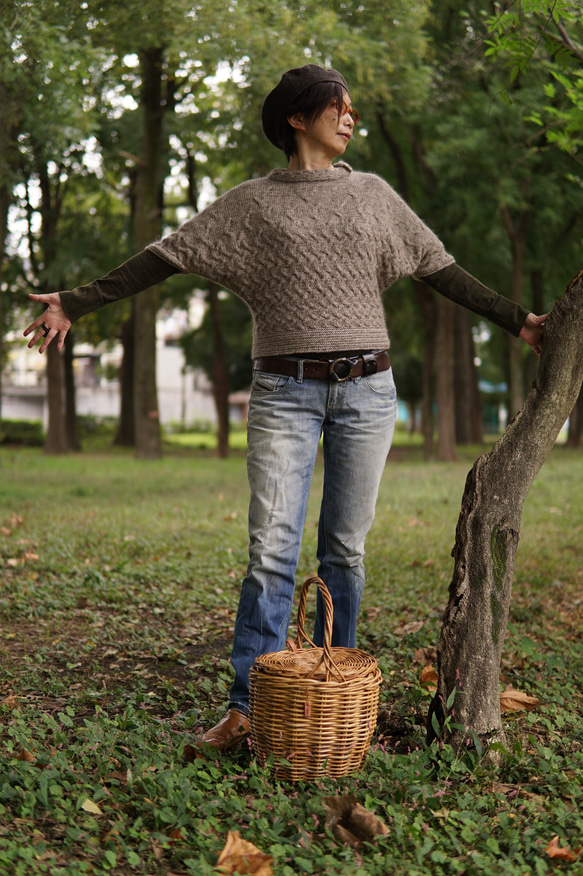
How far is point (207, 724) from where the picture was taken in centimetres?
343

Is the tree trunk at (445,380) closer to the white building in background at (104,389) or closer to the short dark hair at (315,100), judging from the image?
the short dark hair at (315,100)

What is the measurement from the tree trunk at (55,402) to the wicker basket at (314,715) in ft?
59.1

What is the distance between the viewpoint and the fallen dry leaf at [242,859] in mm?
2326

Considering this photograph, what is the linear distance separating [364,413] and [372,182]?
918 millimetres

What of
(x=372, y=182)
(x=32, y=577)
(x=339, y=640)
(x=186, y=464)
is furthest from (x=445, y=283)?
(x=186, y=464)

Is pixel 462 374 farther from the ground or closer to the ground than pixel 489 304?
farther from the ground

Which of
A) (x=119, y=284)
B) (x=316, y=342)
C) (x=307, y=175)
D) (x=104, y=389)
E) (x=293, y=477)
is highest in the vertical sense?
(x=307, y=175)

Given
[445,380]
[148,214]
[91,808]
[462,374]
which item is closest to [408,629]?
[91,808]

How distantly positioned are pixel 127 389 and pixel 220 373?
574 cm

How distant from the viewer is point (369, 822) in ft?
8.31

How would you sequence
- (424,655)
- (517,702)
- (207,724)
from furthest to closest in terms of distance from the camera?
(424,655), (517,702), (207,724)

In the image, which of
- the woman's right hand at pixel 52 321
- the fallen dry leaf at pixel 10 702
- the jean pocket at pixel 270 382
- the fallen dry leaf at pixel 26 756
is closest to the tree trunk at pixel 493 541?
the jean pocket at pixel 270 382

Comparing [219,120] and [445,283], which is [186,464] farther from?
[445,283]

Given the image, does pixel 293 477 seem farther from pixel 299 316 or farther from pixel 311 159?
pixel 311 159
